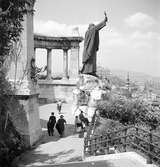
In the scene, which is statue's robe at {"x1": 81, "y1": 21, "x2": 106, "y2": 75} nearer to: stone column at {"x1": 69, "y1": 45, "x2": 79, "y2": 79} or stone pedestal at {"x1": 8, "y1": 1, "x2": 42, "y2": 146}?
stone pedestal at {"x1": 8, "y1": 1, "x2": 42, "y2": 146}

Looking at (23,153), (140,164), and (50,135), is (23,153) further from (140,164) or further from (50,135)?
(140,164)

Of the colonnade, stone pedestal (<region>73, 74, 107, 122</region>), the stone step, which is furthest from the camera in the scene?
the colonnade

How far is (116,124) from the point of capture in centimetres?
1078

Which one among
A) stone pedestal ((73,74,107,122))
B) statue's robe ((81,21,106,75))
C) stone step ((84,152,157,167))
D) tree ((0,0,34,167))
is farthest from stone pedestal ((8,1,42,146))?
statue's robe ((81,21,106,75))

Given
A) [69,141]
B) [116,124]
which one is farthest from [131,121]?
[69,141]

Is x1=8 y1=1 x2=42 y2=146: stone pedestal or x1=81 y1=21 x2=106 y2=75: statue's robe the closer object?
x1=8 y1=1 x2=42 y2=146: stone pedestal

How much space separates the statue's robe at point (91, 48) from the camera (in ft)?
53.0

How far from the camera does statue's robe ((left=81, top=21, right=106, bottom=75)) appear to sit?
16.1 meters

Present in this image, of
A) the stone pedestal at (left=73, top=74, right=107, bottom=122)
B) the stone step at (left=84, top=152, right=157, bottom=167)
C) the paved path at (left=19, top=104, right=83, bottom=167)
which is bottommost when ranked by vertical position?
the paved path at (left=19, top=104, right=83, bottom=167)

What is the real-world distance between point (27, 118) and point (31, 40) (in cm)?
319

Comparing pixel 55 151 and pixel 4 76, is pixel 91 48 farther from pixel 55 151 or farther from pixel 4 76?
pixel 55 151

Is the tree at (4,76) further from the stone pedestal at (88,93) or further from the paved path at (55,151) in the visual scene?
the stone pedestal at (88,93)

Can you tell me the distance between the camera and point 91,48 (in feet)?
53.5

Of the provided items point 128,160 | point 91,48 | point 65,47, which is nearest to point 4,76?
point 128,160
